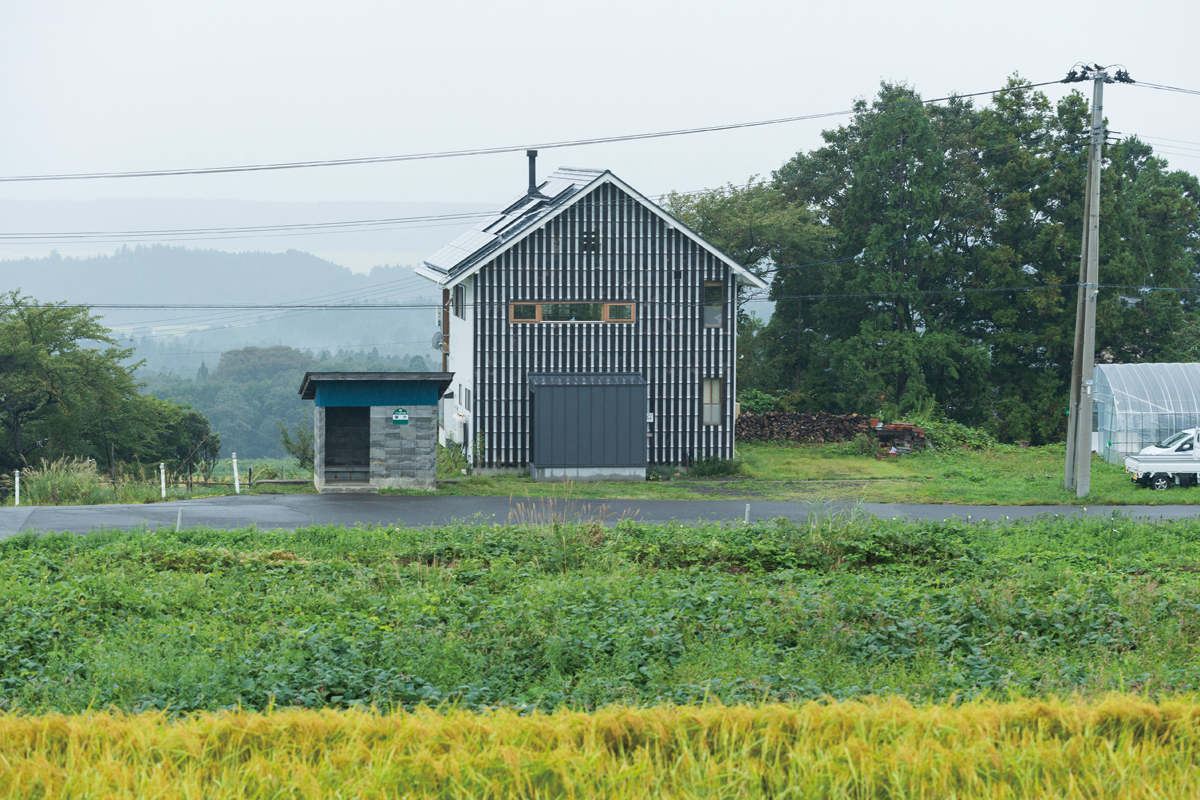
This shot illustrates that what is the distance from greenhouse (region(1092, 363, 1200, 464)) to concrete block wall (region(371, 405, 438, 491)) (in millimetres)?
20603

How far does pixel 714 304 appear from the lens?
28.5m

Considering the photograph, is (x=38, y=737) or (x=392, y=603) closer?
(x=38, y=737)

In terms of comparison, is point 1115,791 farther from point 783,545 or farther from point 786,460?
point 786,460

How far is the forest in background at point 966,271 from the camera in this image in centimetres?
3797

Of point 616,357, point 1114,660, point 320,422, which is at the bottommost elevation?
point 1114,660

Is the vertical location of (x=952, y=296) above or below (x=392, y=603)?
above

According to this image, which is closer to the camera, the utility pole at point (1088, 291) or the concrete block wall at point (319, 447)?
the utility pole at point (1088, 291)

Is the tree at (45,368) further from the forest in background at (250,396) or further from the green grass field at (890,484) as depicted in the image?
the forest in background at (250,396)

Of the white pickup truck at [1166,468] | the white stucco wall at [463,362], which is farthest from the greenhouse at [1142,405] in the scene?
the white stucco wall at [463,362]

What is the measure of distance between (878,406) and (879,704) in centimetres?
3378

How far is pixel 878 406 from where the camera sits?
3856 centimetres

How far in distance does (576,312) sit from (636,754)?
23605 mm

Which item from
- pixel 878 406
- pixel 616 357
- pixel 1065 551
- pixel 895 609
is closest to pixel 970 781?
pixel 895 609

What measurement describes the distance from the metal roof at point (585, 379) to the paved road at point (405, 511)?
18.4 ft
